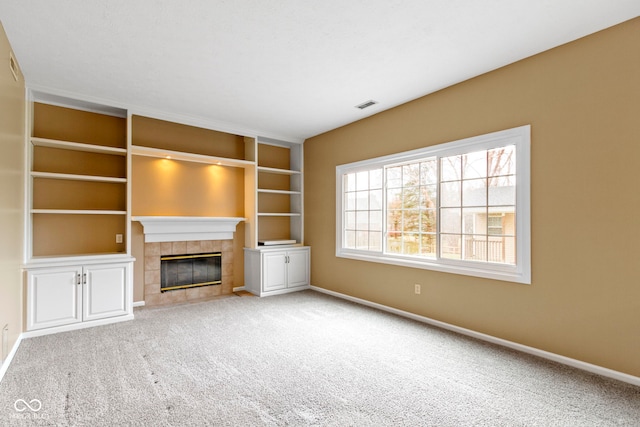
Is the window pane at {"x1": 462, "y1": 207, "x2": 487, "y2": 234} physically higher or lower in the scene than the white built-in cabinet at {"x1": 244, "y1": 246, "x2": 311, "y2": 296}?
higher

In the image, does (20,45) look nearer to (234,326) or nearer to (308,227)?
(234,326)

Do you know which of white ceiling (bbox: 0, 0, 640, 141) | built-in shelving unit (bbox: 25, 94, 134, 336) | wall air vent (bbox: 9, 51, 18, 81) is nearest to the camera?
white ceiling (bbox: 0, 0, 640, 141)

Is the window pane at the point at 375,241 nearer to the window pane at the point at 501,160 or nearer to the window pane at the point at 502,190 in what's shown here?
the window pane at the point at 502,190

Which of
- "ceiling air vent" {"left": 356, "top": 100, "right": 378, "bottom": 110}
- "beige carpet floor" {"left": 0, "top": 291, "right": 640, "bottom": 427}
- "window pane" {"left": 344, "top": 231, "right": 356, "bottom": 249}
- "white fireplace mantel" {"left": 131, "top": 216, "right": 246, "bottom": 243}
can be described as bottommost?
"beige carpet floor" {"left": 0, "top": 291, "right": 640, "bottom": 427}

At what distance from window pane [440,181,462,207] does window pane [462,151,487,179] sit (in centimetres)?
14

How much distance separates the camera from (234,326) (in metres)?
3.75

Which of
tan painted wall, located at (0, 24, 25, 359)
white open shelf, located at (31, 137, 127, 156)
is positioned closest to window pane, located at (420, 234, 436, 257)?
white open shelf, located at (31, 137, 127, 156)

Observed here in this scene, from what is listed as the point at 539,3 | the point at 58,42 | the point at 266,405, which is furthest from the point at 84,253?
the point at 539,3

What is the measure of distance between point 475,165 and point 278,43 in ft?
7.70

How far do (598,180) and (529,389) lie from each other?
171 cm

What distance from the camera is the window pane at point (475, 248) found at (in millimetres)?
3401

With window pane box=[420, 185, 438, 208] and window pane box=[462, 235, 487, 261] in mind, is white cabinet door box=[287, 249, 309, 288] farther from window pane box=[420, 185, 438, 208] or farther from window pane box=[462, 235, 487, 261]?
window pane box=[462, 235, 487, 261]

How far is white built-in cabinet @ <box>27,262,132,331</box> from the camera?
3428 mm

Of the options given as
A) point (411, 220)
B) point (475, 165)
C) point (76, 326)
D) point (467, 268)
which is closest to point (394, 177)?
point (411, 220)
